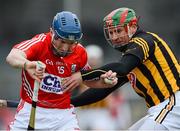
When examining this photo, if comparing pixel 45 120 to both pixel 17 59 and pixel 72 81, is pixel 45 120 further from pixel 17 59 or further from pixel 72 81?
pixel 17 59

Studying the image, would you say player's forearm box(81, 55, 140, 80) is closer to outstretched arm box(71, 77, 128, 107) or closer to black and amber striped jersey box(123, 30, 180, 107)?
black and amber striped jersey box(123, 30, 180, 107)

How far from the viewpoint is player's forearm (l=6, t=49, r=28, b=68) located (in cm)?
806

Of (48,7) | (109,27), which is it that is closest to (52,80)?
(109,27)

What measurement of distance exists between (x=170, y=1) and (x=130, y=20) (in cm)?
1642

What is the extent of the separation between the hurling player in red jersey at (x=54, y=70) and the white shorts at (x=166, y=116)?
0.57 m

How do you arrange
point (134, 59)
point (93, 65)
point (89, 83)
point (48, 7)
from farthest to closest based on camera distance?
point (48, 7) → point (93, 65) → point (89, 83) → point (134, 59)

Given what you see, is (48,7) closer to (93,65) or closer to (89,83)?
(93,65)

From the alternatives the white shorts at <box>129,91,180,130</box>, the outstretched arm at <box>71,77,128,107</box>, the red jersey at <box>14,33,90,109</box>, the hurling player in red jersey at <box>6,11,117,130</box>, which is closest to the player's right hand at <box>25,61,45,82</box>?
the hurling player in red jersey at <box>6,11,117,130</box>

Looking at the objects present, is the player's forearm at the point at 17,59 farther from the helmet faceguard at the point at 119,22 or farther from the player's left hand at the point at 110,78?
the helmet faceguard at the point at 119,22

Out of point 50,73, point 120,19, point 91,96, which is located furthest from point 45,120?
point 120,19

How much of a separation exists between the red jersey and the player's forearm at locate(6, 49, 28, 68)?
0.26m

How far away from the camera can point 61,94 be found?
8.74m

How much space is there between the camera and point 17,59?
8148 millimetres

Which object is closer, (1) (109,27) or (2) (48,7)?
(1) (109,27)
